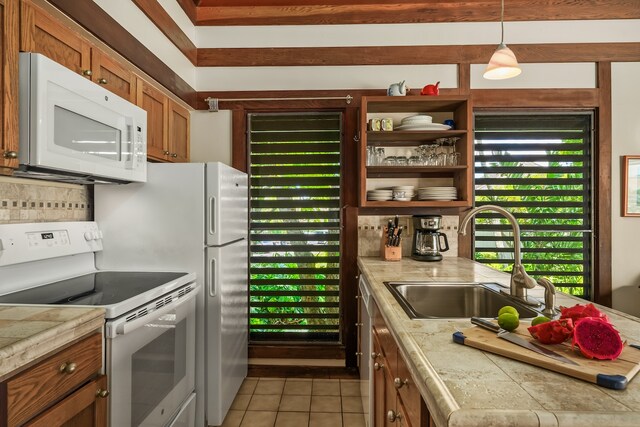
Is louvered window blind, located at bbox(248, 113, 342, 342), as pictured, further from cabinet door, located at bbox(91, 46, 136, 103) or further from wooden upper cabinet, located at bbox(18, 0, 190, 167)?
cabinet door, located at bbox(91, 46, 136, 103)

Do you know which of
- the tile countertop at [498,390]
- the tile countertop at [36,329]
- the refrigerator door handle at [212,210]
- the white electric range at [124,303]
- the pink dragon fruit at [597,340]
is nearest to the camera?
the tile countertop at [498,390]

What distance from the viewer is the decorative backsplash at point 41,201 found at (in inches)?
64.4

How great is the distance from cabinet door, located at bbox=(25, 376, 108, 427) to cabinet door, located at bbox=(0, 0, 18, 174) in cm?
80

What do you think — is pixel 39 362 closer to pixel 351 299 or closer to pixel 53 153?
pixel 53 153

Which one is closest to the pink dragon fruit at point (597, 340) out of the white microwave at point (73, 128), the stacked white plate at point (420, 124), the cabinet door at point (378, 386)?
the cabinet door at point (378, 386)

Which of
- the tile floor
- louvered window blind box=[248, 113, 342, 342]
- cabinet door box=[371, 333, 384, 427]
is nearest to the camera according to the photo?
cabinet door box=[371, 333, 384, 427]

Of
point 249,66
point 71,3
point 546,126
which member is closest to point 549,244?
point 546,126

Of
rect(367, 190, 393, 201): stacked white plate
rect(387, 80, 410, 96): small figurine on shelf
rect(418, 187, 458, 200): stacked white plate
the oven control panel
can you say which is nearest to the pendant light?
rect(387, 80, 410, 96): small figurine on shelf

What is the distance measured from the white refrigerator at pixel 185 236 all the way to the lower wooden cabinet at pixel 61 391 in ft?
2.65

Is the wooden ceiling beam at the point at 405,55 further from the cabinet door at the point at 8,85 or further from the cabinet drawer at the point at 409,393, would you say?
the cabinet drawer at the point at 409,393

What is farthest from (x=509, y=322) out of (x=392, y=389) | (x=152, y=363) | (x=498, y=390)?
(x=152, y=363)

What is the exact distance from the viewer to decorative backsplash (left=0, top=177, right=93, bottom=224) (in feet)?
5.37

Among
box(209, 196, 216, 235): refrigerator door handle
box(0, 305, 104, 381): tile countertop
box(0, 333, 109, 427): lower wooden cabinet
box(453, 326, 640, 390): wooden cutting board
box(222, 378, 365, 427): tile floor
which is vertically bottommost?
box(222, 378, 365, 427): tile floor

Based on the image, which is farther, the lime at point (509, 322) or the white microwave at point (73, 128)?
the white microwave at point (73, 128)
